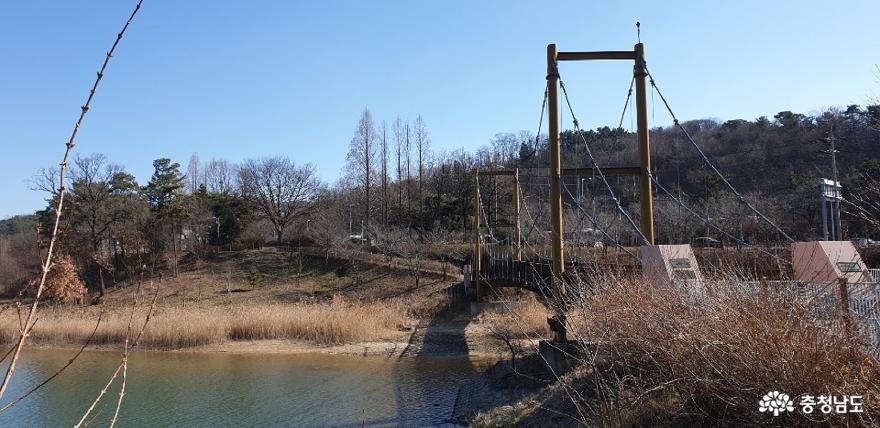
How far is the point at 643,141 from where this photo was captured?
9789mm

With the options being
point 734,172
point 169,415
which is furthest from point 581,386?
point 734,172

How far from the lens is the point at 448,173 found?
135 ft

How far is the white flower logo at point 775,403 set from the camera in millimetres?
3477

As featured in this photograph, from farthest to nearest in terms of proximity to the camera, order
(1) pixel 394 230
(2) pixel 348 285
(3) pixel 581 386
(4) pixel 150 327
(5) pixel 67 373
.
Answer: (1) pixel 394 230, (2) pixel 348 285, (4) pixel 150 327, (5) pixel 67 373, (3) pixel 581 386

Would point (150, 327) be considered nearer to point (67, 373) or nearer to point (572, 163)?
point (67, 373)

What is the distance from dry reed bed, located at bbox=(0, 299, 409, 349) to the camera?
65.4 feet

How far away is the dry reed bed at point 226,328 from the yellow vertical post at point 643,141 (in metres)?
12.5

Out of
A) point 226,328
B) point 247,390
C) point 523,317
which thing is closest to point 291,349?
point 226,328

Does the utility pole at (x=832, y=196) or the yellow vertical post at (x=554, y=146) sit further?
the utility pole at (x=832, y=196)

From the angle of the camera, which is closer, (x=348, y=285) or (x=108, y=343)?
(x=108, y=343)

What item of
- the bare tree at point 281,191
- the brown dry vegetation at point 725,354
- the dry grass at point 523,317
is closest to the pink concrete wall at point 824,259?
the brown dry vegetation at point 725,354

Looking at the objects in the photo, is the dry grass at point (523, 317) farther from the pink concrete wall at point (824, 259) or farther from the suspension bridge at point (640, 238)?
the pink concrete wall at point (824, 259)

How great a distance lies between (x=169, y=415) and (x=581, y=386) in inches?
321

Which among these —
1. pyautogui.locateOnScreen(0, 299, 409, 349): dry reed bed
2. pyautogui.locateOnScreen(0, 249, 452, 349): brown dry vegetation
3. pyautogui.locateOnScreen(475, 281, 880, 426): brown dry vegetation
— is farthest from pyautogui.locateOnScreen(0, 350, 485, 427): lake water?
pyautogui.locateOnScreen(475, 281, 880, 426): brown dry vegetation
